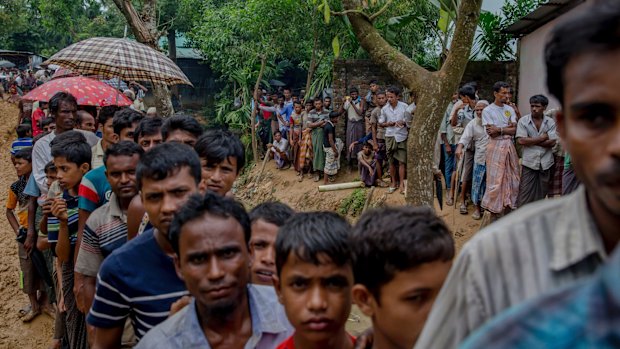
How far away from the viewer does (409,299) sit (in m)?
1.68

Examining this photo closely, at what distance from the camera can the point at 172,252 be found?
2.51m

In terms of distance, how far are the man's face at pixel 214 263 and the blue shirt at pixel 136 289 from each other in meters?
0.25

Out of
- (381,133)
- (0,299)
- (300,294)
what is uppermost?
(300,294)

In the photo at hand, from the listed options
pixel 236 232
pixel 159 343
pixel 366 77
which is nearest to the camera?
pixel 159 343

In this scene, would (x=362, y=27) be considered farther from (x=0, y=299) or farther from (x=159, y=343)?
(x=0, y=299)

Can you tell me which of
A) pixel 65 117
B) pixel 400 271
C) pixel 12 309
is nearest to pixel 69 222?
pixel 65 117

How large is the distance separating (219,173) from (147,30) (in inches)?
279

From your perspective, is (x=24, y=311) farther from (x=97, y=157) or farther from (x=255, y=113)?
(x=255, y=113)

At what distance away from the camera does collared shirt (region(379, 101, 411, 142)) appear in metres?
9.88

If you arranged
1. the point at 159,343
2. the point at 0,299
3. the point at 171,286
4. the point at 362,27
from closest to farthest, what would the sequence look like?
the point at 159,343 < the point at 171,286 < the point at 362,27 < the point at 0,299

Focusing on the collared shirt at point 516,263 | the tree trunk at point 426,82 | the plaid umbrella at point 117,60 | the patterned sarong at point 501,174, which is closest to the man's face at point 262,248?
the collared shirt at point 516,263

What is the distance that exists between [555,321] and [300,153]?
41.4 ft

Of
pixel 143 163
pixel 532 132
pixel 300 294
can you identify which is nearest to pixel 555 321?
pixel 300 294

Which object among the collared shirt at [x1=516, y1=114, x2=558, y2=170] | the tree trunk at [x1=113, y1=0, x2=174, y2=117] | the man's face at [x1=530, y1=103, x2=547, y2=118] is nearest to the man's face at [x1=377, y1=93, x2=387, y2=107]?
the collared shirt at [x1=516, y1=114, x2=558, y2=170]
